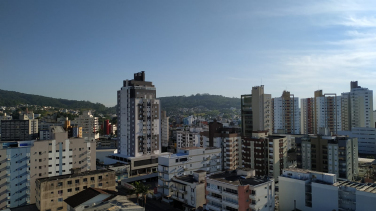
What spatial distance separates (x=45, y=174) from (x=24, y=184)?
2.83m

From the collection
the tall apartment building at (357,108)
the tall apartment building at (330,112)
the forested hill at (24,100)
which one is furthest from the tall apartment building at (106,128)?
the forested hill at (24,100)

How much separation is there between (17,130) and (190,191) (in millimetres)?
73454

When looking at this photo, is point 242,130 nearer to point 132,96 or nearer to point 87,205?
point 132,96

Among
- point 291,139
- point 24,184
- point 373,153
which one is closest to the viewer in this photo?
point 24,184

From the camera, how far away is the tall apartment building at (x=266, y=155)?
41594mm

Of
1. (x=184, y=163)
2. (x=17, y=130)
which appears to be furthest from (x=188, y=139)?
(x=17, y=130)

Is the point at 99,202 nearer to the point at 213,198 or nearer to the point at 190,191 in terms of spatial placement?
the point at 190,191

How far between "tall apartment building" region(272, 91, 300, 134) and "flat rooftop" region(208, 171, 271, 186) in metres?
59.6

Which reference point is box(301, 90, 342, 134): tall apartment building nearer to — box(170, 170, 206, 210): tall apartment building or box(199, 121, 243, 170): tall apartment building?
box(199, 121, 243, 170): tall apartment building

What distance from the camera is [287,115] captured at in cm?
8625

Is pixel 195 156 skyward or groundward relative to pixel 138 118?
groundward

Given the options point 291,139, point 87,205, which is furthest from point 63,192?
point 291,139

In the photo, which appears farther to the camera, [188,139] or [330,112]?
[330,112]

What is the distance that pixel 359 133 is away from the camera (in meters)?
67.4
